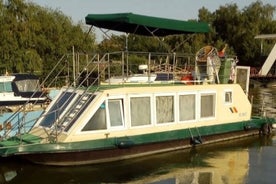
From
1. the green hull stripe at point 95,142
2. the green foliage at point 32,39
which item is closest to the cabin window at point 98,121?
the green hull stripe at point 95,142

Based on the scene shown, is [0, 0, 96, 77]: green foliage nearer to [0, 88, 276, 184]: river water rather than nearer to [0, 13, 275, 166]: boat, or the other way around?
[0, 13, 275, 166]: boat

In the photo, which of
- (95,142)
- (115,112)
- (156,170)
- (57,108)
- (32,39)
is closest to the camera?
(95,142)

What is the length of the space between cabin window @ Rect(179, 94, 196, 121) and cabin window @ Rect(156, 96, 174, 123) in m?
0.42

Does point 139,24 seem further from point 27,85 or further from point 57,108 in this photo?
point 27,85

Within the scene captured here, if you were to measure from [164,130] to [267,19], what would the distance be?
2375 inches

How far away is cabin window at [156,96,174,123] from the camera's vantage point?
15.0 meters

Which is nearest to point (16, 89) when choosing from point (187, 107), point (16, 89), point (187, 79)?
point (16, 89)

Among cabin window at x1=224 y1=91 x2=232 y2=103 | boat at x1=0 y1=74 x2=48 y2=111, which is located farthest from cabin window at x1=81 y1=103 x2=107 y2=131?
boat at x1=0 y1=74 x2=48 y2=111

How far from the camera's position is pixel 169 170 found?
44.2 ft

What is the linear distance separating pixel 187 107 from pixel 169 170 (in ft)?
10.1

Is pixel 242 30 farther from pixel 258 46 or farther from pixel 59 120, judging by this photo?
pixel 59 120

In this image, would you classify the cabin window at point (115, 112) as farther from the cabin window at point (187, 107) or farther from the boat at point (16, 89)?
the boat at point (16, 89)

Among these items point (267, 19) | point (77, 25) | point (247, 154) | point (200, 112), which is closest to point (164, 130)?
point (200, 112)

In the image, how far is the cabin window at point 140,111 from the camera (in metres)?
14.4
